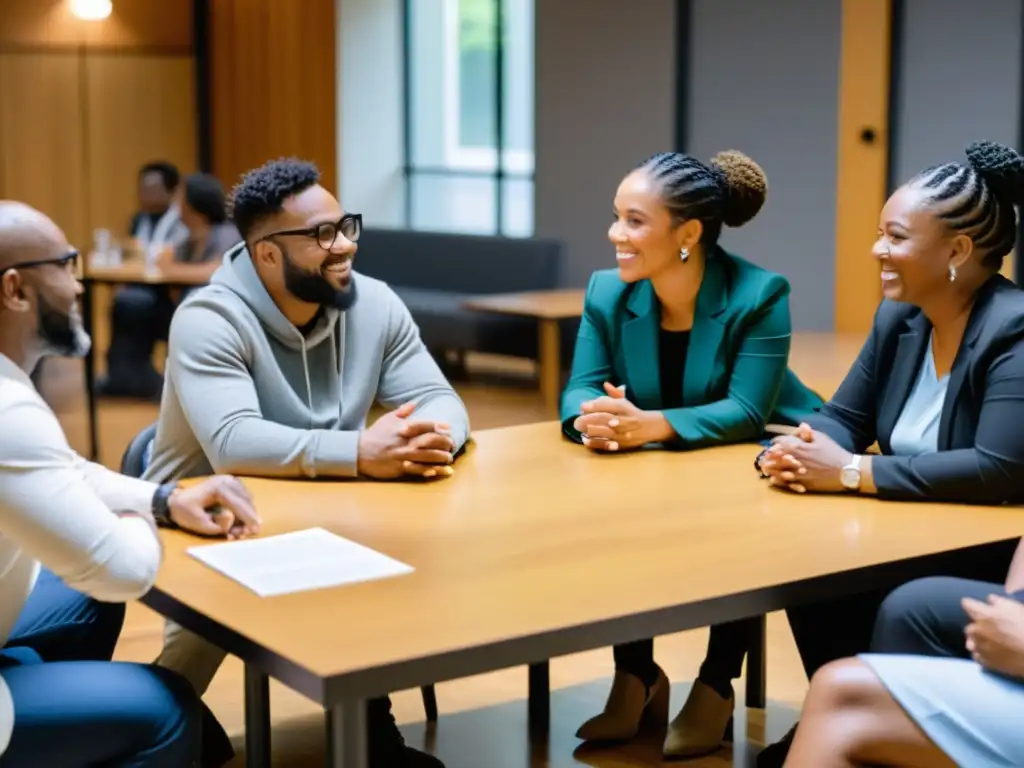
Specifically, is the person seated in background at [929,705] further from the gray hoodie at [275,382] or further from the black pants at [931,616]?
the gray hoodie at [275,382]

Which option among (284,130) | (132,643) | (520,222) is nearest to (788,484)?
(132,643)

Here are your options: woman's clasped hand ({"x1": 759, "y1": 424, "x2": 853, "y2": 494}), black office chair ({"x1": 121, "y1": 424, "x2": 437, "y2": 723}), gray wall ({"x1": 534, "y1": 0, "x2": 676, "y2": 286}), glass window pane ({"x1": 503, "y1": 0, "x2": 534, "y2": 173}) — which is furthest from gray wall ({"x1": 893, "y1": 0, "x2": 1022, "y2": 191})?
black office chair ({"x1": 121, "y1": 424, "x2": 437, "y2": 723})

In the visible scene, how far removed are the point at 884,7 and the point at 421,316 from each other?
321 cm

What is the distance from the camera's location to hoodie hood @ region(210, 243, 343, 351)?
10.6ft

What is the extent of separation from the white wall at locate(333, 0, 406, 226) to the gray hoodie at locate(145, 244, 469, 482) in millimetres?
7848

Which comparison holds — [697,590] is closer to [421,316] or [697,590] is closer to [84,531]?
[84,531]

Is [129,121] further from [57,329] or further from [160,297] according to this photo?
[57,329]

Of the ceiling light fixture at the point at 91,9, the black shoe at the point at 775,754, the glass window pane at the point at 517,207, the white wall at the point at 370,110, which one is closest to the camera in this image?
the black shoe at the point at 775,754

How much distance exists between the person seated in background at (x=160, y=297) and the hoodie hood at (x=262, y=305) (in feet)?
15.5

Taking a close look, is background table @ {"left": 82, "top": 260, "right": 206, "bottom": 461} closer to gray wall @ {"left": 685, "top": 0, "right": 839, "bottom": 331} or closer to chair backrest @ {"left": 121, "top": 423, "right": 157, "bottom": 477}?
gray wall @ {"left": 685, "top": 0, "right": 839, "bottom": 331}

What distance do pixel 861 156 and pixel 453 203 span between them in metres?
3.78

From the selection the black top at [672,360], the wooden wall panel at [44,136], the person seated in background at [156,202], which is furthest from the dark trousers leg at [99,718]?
the wooden wall panel at [44,136]

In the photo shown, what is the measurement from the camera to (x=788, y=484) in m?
2.99

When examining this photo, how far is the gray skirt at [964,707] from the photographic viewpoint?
2.23 meters
